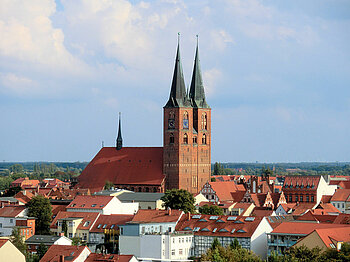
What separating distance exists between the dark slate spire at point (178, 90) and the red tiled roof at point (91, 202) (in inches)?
1304

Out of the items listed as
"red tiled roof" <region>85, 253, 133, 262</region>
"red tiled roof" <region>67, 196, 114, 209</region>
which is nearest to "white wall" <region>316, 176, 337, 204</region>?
"red tiled roof" <region>67, 196, 114, 209</region>

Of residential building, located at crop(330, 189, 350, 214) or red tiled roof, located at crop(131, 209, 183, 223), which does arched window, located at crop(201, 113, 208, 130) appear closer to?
residential building, located at crop(330, 189, 350, 214)

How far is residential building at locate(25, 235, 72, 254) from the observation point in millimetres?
85500

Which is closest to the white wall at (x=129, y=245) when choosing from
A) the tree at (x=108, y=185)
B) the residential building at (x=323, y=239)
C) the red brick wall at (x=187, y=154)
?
the residential building at (x=323, y=239)

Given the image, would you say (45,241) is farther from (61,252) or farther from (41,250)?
(61,252)

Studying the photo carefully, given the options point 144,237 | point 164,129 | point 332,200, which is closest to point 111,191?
point 164,129

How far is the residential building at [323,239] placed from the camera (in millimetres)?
76250

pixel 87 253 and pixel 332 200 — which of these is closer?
pixel 87 253

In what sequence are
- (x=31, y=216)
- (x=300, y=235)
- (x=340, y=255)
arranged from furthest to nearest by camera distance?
1. (x=31, y=216)
2. (x=300, y=235)
3. (x=340, y=255)

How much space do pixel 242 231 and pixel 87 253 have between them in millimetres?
17388

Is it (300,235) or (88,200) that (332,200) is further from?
(300,235)

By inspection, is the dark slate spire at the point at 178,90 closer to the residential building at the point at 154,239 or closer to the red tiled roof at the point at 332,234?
the residential building at the point at 154,239

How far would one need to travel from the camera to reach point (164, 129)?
461 ft

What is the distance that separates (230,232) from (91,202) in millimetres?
27358
